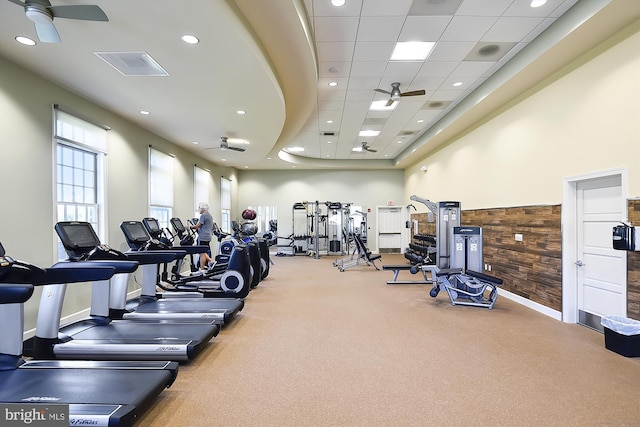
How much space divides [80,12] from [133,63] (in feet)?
4.03

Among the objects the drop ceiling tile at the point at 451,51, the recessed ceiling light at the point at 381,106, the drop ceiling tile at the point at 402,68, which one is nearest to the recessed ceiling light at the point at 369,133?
the recessed ceiling light at the point at 381,106

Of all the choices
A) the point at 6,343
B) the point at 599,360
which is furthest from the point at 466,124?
the point at 6,343

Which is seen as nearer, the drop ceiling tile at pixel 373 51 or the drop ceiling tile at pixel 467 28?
the drop ceiling tile at pixel 467 28

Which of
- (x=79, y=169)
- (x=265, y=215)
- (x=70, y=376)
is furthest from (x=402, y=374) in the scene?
(x=265, y=215)

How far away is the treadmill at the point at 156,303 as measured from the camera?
13.0 feet

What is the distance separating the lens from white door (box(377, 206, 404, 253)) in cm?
1263

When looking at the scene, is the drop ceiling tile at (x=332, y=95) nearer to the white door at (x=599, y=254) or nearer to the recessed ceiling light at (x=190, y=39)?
the recessed ceiling light at (x=190, y=39)

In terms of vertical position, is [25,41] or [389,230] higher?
[25,41]

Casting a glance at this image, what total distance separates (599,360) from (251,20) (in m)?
4.58

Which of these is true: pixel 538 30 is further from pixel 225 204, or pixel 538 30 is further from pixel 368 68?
pixel 225 204

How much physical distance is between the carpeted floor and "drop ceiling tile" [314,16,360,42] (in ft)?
11.5

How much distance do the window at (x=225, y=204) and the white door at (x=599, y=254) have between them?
8.95 meters

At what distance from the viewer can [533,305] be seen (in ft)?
16.0

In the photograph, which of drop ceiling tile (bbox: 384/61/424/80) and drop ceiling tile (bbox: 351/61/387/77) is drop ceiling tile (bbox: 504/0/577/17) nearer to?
drop ceiling tile (bbox: 384/61/424/80)
